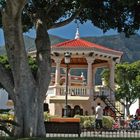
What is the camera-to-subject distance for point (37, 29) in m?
16.5

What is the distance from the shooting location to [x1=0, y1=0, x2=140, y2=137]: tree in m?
15.0

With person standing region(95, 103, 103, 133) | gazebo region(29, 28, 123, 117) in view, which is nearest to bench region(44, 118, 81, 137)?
person standing region(95, 103, 103, 133)

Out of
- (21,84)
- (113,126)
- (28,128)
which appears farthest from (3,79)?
(113,126)

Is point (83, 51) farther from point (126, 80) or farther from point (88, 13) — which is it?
point (126, 80)

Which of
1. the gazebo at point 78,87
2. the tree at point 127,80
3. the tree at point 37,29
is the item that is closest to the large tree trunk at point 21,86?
the tree at point 37,29

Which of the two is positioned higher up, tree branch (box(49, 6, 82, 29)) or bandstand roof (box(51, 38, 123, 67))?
bandstand roof (box(51, 38, 123, 67))

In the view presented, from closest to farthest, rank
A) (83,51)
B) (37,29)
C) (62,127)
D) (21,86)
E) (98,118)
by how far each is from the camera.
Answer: (21,86), (37,29), (62,127), (98,118), (83,51)

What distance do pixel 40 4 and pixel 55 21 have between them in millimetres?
1076

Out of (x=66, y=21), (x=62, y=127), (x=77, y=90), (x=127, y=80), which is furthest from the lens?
(x=127, y=80)

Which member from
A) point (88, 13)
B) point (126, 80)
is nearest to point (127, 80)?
point (126, 80)

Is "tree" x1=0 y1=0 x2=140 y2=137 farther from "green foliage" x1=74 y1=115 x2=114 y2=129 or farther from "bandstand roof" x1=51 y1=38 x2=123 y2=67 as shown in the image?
"bandstand roof" x1=51 y1=38 x2=123 y2=67

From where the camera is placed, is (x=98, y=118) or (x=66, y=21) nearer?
(x=66, y=21)

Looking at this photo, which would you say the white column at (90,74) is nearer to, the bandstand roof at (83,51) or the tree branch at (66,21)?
the bandstand roof at (83,51)

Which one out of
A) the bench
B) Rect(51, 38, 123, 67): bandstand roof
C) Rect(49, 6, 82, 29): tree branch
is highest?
Rect(51, 38, 123, 67): bandstand roof
